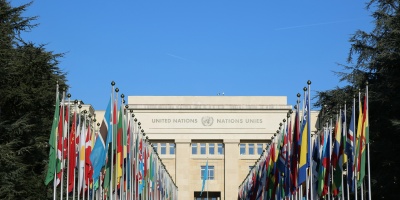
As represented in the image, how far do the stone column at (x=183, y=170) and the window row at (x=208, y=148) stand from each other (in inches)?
55.0

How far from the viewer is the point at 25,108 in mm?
46812

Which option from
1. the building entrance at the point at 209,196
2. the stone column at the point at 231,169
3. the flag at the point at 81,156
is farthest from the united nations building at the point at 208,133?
the flag at the point at 81,156

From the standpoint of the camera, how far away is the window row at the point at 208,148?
95562 millimetres

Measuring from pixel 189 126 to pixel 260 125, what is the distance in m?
7.20

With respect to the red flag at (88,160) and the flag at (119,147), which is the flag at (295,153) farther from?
the red flag at (88,160)

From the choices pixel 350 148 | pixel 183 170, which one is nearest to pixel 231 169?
pixel 183 170

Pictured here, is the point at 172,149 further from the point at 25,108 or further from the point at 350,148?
the point at 350,148

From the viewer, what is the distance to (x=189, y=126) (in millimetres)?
94500

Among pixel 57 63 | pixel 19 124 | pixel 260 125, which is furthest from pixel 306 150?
pixel 260 125

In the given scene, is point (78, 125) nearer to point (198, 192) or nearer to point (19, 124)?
point (19, 124)

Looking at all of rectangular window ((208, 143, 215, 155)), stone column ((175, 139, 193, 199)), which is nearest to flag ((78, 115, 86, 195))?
stone column ((175, 139, 193, 199))

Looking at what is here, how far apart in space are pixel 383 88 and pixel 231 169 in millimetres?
49324

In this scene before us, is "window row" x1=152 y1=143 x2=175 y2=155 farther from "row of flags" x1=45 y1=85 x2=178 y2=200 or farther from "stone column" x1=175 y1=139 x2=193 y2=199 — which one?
"row of flags" x1=45 y1=85 x2=178 y2=200

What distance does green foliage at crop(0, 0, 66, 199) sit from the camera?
42.3m
